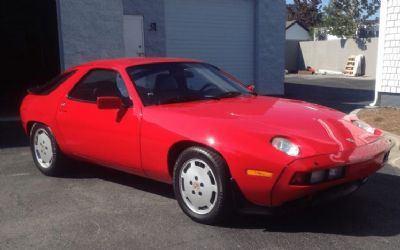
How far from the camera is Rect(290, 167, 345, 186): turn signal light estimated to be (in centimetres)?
351

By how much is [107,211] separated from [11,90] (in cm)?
1283

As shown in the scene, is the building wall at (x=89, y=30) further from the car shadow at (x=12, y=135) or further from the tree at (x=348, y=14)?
the tree at (x=348, y=14)

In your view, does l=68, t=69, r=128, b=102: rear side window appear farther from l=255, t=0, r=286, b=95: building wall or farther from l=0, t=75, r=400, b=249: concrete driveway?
l=255, t=0, r=286, b=95: building wall

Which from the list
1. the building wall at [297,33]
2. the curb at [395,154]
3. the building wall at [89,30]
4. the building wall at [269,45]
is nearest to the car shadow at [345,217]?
the curb at [395,154]

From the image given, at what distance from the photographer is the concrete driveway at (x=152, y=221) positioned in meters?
3.67

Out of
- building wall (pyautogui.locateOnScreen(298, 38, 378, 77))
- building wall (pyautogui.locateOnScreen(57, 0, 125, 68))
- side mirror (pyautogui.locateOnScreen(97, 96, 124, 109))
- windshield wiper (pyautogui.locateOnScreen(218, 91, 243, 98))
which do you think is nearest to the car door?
side mirror (pyautogui.locateOnScreen(97, 96, 124, 109))

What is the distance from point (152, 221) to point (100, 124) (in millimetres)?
1234

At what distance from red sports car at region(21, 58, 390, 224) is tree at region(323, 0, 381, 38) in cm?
3025

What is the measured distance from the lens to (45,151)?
5.70m

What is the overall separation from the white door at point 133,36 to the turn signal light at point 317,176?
8546mm

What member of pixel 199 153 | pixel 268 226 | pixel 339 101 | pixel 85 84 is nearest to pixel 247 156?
pixel 199 153

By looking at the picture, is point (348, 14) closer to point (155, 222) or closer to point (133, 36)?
point (133, 36)

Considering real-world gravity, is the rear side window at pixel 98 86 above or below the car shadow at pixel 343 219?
above

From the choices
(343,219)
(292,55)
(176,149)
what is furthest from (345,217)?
(292,55)
